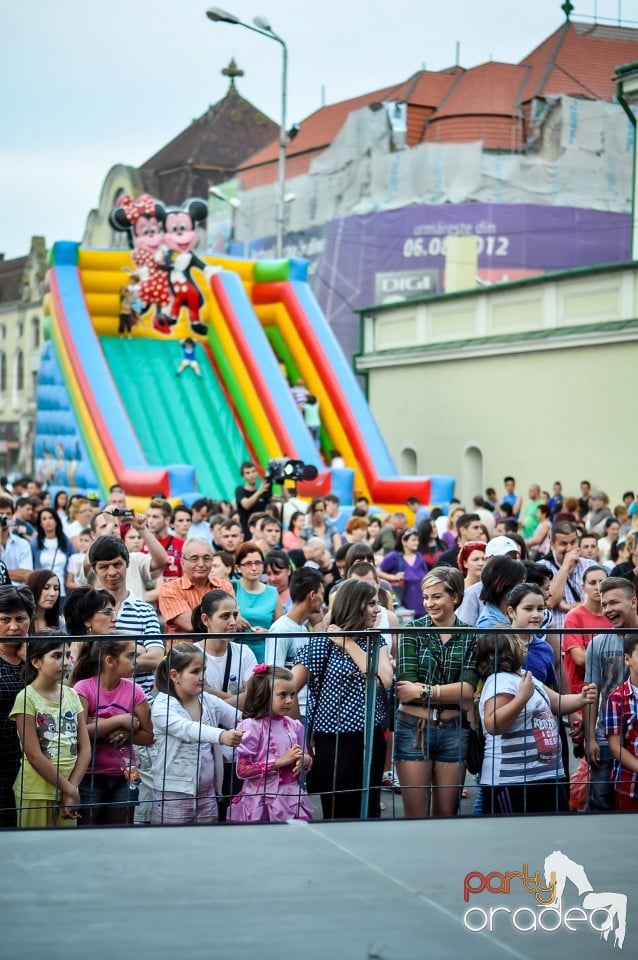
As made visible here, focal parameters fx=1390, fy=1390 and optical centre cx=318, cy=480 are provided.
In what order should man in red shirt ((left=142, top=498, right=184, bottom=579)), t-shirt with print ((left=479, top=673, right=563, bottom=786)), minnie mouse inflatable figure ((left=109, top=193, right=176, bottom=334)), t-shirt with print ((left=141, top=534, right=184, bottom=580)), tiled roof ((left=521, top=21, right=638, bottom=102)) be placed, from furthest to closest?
tiled roof ((left=521, top=21, right=638, bottom=102)) < minnie mouse inflatable figure ((left=109, top=193, right=176, bottom=334)) < man in red shirt ((left=142, top=498, right=184, bottom=579)) < t-shirt with print ((left=141, top=534, right=184, bottom=580)) < t-shirt with print ((left=479, top=673, right=563, bottom=786))

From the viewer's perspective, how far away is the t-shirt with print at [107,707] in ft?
19.3

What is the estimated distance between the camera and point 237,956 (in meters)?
4.09

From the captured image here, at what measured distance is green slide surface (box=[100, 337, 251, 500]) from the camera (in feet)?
74.3

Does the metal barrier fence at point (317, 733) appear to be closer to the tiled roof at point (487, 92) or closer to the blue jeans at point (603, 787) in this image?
the blue jeans at point (603, 787)

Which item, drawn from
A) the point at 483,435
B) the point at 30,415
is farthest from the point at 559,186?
the point at 30,415

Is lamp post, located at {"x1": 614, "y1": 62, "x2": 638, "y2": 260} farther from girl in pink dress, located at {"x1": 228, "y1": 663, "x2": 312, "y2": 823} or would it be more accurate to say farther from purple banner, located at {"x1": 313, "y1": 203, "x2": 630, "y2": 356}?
girl in pink dress, located at {"x1": 228, "y1": 663, "x2": 312, "y2": 823}

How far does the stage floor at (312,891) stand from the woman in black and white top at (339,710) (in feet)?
2.11

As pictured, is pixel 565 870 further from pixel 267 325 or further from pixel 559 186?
pixel 559 186

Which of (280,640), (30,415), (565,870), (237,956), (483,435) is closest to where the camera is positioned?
(237,956)

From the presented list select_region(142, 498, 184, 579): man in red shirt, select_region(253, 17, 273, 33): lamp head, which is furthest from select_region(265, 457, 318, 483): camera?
select_region(253, 17, 273, 33): lamp head

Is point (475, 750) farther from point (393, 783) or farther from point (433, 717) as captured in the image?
point (393, 783)

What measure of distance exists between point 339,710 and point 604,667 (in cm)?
125

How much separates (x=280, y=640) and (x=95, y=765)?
136 centimetres

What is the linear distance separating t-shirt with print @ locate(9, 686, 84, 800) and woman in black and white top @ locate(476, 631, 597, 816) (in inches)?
71.1
